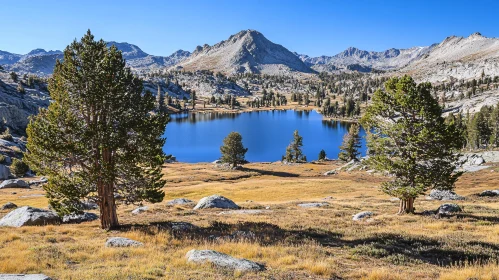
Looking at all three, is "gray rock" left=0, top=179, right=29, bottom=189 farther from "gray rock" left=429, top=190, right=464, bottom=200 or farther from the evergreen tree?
"gray rock" left=429, top=190, right=464, bottom=200

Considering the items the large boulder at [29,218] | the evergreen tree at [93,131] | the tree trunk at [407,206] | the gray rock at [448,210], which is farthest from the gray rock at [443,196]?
the large boulder at [29,218]

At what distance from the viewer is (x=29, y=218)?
2462cm

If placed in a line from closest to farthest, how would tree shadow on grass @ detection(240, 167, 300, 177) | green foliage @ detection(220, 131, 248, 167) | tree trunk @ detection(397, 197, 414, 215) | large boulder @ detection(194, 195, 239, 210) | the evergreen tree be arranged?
the evergreen tree, tree trunk @ detection(397, 197, 414, 215), large boulder @ detection(194, 195, 239, 210), tree shadow on grass @ detection(240, 167, 300, 177), green foliage @ detection(220, 131, 248, 167)

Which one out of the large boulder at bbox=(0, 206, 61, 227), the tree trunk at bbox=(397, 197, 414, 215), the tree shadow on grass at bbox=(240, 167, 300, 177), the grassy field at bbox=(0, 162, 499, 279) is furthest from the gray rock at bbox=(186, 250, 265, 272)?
the tree shadow on grass at bbox=(240, 167, 300, 177)

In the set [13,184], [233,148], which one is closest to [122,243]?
[13,184]

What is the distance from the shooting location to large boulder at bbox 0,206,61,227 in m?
24.4

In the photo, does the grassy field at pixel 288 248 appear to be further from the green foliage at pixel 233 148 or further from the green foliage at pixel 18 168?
the green foliage at pixel 18 168

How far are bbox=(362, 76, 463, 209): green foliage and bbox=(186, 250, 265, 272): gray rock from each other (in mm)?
17951

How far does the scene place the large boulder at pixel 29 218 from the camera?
2438cm

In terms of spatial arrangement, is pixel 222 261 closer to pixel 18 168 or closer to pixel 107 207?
pixel 107 207

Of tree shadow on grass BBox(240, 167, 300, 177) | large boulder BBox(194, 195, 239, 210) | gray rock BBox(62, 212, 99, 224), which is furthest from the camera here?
tree shadow on grass BBox(240, 167, 300, 177)

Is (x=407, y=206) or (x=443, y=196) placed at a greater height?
(x=407, y=206)

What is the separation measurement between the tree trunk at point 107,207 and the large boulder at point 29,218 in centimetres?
591

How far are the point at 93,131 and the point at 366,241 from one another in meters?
18.1
